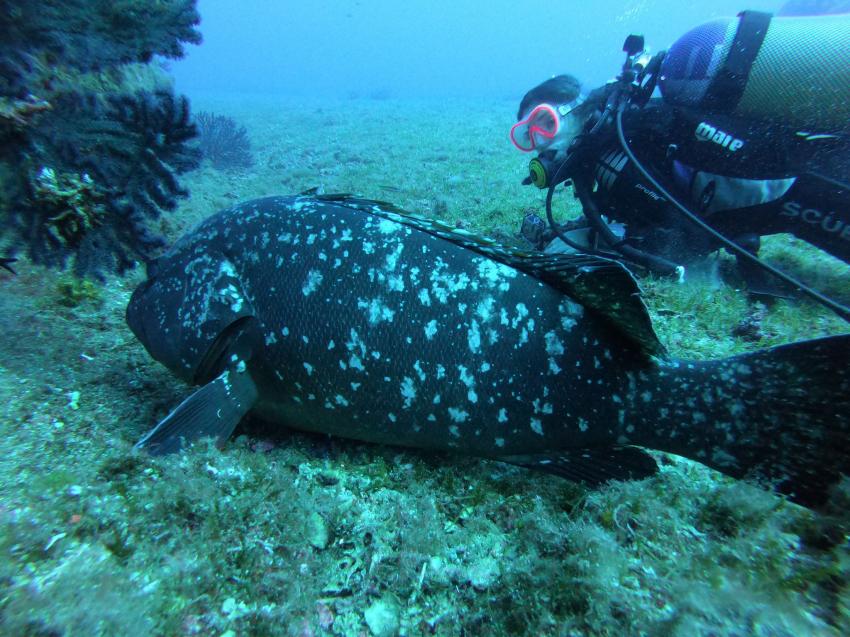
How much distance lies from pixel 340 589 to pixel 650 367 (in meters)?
1.98

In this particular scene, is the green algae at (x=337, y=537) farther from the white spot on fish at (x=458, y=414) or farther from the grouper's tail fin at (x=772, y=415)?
the white spot on fish at (x=458, y=414)

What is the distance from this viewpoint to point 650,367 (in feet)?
7.81

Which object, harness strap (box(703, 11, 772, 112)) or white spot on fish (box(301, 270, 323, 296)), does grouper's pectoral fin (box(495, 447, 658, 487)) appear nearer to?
white spot on fish (box(301, 270, 323, 296))

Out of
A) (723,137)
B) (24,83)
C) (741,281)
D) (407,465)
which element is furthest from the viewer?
(741,281)

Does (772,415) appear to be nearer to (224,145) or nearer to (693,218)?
(693,218)

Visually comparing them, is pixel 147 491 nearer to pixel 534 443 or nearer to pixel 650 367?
pixel 534 443

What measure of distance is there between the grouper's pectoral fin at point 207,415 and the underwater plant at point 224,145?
10.4 meters

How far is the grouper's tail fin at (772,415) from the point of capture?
195 cm

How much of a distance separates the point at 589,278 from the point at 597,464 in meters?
1.07

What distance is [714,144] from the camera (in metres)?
4.30

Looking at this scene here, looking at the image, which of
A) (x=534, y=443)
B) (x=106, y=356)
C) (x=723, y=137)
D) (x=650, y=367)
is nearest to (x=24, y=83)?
(x=106, y=356)

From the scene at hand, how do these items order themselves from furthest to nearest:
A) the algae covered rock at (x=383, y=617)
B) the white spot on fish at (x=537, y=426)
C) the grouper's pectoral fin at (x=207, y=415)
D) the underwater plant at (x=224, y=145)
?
the underwater plant at (x=224, y=145) < the white spot on fish at (x=537, y=426) < the grouper's pectoral fin at (x=207, y=415) < the algae covered rock at (x=383, y=617)

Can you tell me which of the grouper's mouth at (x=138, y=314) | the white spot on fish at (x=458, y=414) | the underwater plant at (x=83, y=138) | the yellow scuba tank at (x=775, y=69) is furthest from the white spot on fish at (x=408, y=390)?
the yellow scuba tank at (x=775, y=69)

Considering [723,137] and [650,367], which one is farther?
[723,137]
